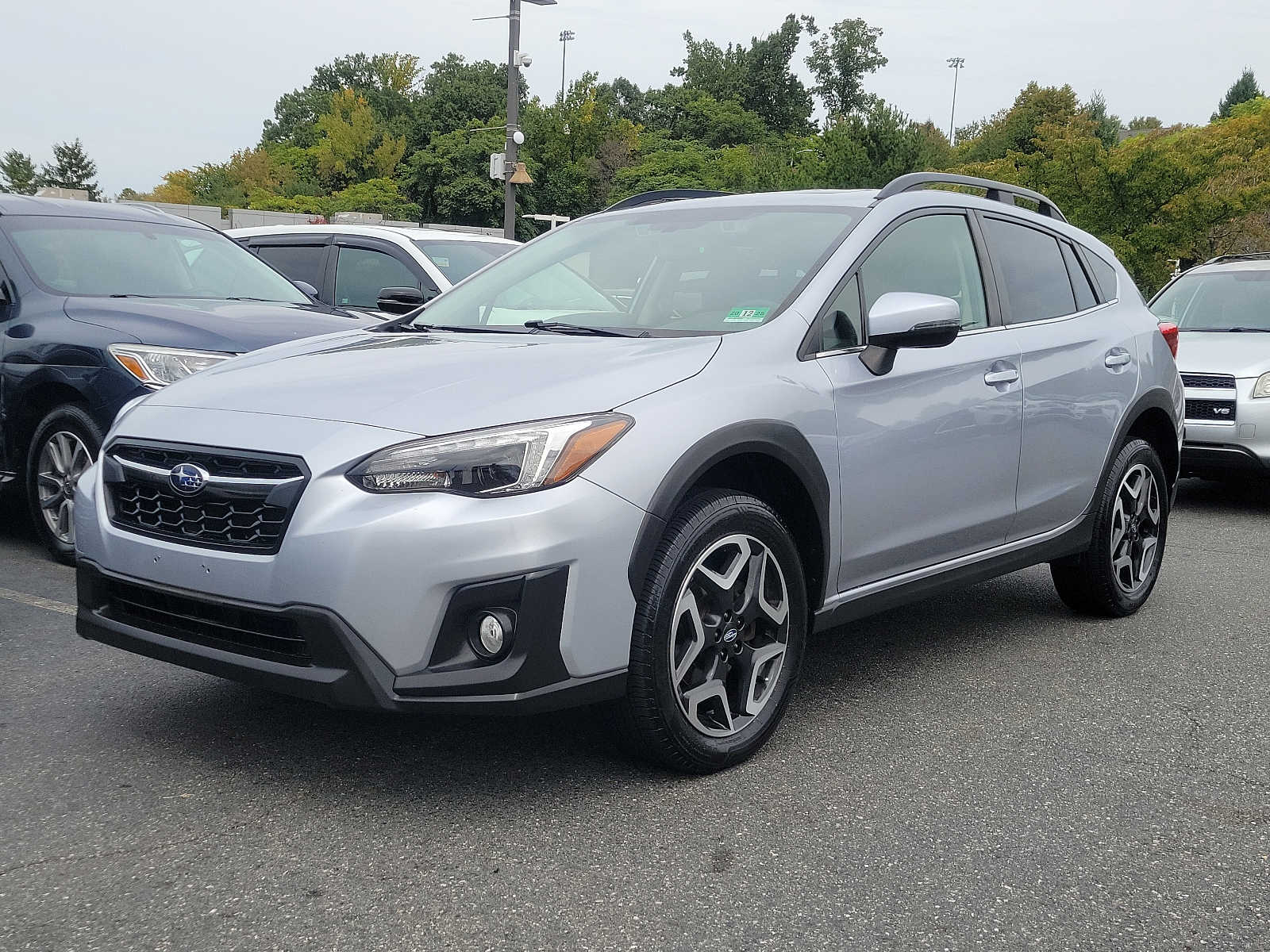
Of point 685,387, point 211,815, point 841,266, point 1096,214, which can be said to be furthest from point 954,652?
point 1096,214

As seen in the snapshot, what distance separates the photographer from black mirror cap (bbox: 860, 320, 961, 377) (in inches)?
151

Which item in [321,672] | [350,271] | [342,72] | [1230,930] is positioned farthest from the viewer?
[342,72]

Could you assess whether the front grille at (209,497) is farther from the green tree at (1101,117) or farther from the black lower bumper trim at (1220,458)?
the green tree at (1101,117)

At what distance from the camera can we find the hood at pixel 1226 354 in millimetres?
8586

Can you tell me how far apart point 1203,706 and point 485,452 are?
268cm

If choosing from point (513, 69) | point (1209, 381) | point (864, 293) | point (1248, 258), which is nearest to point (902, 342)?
point (864, 293)

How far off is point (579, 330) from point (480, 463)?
40.8 inches

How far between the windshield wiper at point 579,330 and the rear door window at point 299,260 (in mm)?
5530

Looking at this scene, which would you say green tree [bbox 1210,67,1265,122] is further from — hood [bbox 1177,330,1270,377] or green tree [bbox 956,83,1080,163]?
hood [bbox 1177,330,1270,377]

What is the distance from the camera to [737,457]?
11.8 feet

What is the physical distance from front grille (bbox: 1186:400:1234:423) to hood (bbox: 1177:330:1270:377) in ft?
0.68

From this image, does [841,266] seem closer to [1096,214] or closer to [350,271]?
[350,271]

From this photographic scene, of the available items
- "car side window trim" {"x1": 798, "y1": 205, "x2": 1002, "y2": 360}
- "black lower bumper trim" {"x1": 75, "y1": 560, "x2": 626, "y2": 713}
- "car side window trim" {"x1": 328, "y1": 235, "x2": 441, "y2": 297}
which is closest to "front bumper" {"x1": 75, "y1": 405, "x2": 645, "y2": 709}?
"black lower bumper trim" {"x1": 75, "y1": 560, "x2": 626, "y2": 713}

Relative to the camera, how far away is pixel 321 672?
303 centimetres
